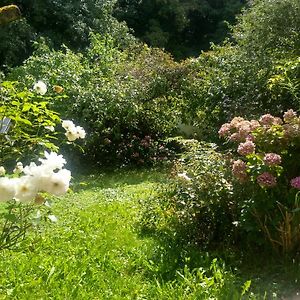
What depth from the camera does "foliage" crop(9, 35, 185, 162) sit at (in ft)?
31.8

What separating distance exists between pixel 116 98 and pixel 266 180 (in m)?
6.29

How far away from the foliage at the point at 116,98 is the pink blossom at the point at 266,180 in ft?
19.3

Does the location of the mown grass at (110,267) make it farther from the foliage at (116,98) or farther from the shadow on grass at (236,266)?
the foliage at (116,98)

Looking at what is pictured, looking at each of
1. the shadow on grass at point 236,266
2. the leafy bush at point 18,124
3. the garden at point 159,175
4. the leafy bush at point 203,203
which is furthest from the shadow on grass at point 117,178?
the leafy bush at point 18,124

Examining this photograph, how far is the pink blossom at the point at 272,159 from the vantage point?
383 cm

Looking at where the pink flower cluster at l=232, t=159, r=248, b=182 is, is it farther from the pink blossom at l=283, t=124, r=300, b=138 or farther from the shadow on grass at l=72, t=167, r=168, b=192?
the shadow on grass at l=72, t=167, r=168, b=192

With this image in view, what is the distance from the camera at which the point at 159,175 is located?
8547mm

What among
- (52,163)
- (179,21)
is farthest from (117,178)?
(179,21)

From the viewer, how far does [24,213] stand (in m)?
2.59

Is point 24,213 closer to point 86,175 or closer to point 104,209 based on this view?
point 104,209

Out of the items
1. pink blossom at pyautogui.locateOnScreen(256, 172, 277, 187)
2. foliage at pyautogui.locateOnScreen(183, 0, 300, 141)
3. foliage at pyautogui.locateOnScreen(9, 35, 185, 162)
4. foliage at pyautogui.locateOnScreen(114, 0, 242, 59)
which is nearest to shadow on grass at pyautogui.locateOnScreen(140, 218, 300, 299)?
pink blossom at pyautogui.locateOnScreen(256, 172, 277, 187)

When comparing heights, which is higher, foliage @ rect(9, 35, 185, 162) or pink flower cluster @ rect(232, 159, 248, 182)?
foliage @ rect(9, 35, 185, 162)

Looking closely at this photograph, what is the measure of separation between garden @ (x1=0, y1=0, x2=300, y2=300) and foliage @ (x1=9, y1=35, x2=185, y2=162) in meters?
0.03

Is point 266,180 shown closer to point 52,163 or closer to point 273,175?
point 273,175
